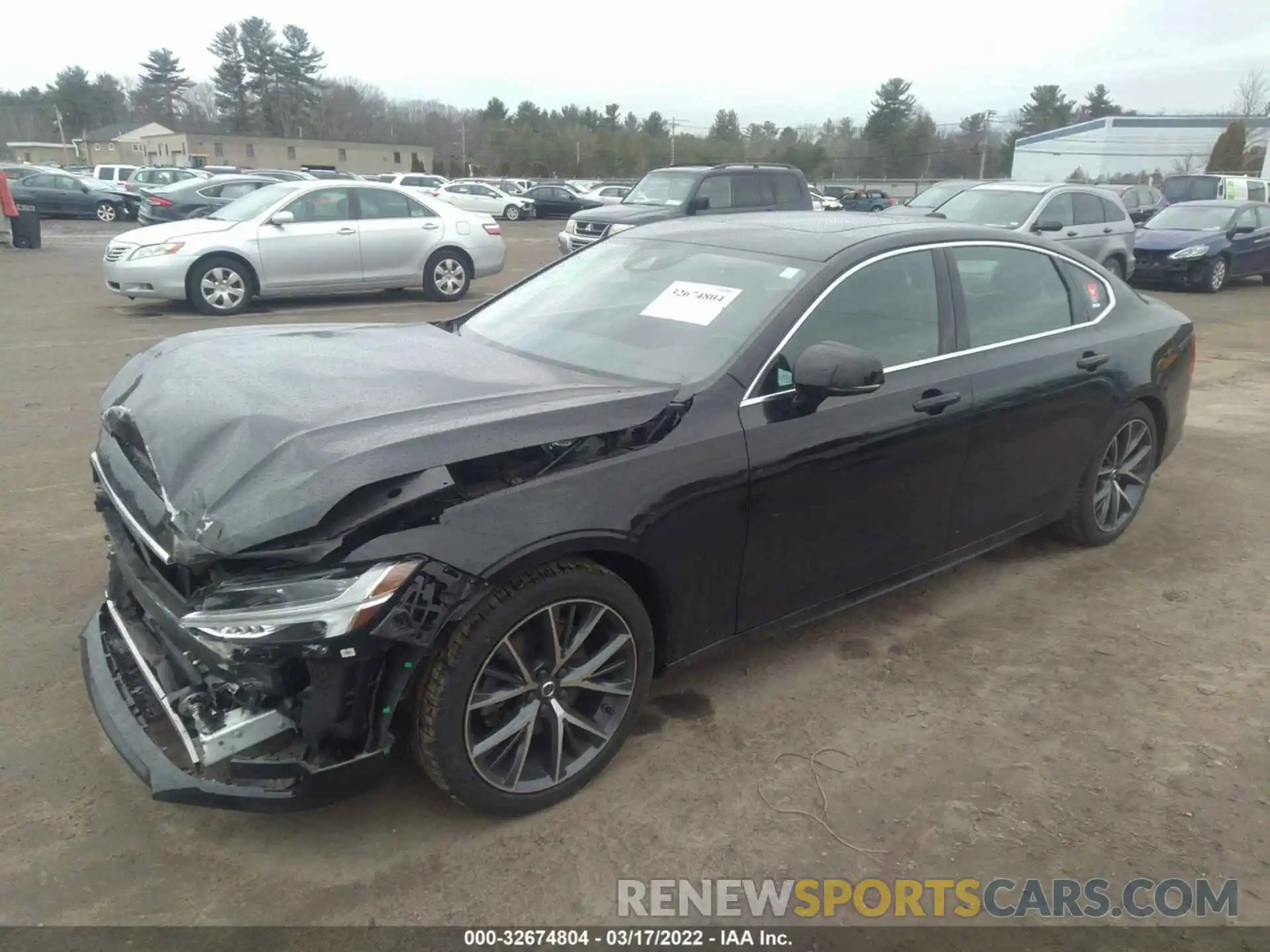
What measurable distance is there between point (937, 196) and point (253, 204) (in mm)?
9986

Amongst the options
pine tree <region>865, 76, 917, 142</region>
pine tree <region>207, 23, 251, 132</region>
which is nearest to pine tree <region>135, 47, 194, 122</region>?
pine tree <region>207, 23, 251, 132</region>

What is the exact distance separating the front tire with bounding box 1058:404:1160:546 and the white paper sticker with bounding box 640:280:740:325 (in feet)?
7.43

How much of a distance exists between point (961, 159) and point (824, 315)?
8140cm

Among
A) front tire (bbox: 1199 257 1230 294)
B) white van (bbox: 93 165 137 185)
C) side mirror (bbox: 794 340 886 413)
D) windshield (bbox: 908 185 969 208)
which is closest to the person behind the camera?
side mirror (bbox: 794 340 886 413)

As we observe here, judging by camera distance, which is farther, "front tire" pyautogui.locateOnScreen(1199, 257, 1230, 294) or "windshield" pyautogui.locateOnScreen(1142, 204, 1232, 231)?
"windshield" pyautogui.locateOnScreen(1142, 204, 1232, 231)

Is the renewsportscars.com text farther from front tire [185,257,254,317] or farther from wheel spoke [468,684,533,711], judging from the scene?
front tire [185,257,254,317]

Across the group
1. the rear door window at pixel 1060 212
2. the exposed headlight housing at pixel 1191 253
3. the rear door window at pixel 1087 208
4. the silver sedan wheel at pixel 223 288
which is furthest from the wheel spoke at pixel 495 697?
the exposed headlight housing at pixel 1191 253

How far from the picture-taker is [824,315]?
3.39 meters

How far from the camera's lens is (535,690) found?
2.74 metres

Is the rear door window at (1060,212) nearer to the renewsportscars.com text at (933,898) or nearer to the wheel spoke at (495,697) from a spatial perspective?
the renewsportscars.com text at (933,898)

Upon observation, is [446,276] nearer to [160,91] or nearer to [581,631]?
[581,631]

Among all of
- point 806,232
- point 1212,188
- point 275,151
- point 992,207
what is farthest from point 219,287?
point 275,151

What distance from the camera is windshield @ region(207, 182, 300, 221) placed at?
11297 millimetres
